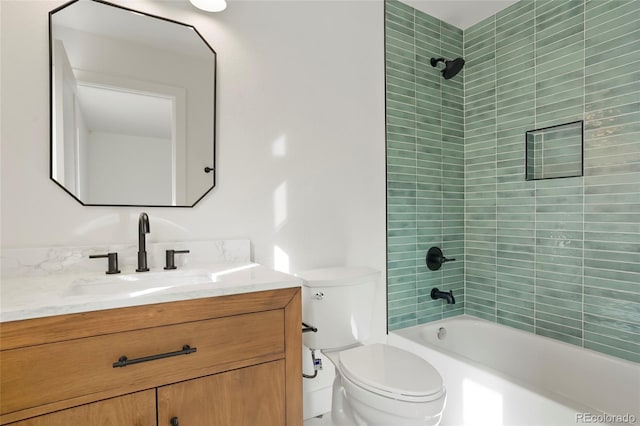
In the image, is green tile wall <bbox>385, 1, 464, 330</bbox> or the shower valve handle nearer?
green tile wall <bbox>385, 1, 464, 330</bbox>

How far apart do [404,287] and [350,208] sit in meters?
0.67

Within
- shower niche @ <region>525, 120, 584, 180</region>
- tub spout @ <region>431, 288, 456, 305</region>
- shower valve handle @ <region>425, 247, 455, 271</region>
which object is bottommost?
tub spout @ <region>431, 288, 456, 305</region>

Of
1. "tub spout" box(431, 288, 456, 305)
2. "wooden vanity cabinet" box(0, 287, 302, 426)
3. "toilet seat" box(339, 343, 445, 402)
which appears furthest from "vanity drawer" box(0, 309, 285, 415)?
"tub spout" box(431, 288, 456, 305)

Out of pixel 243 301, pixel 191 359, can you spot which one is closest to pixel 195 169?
pixel 243 301

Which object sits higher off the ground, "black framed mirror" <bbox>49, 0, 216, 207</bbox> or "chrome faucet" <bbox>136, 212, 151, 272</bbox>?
"black framed mirror" <bbox>49, 0, 216, 207</bbox>

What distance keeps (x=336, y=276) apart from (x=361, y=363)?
15.9 inches

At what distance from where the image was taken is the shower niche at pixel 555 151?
2020 millimetres

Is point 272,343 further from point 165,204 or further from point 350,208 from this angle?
point 350,208

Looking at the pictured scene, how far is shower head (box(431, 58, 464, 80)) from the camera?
237cm

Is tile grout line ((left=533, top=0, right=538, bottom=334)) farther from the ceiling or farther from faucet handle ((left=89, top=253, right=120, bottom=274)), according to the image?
faucet handle ((left=89, top=253, right=120, bottom=274))

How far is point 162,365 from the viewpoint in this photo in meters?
1.04

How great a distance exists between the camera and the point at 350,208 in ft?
6.89

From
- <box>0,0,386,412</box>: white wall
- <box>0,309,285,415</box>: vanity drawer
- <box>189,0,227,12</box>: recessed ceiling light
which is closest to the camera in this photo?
<box>0,309,285,415</box>: vanity drawer

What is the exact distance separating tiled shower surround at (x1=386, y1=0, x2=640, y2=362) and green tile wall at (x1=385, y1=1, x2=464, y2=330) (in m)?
0.02
